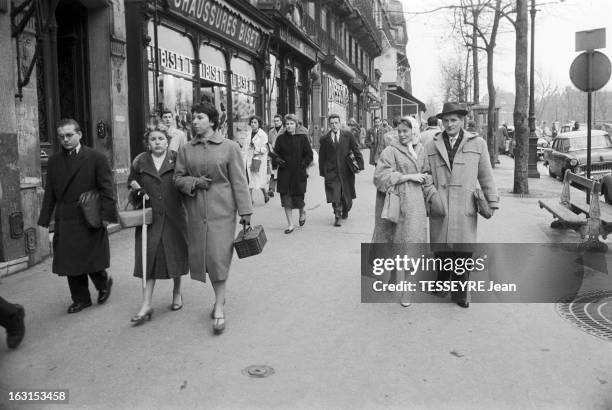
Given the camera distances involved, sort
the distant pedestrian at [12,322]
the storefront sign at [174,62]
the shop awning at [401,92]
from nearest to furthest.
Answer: the distant pedestrian at [12,322]
the storefront sign at [174,62]
the shop awning at [401,92]

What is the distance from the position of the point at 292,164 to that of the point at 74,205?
4884 mm

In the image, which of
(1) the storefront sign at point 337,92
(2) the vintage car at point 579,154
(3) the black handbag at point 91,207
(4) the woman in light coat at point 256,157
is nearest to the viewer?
(3) the black handbag at point 91,207

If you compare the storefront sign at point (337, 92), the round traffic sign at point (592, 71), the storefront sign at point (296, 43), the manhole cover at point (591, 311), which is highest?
the storefront sign at point (296, 43)

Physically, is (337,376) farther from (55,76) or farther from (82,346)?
(55,76)

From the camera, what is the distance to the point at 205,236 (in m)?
5.34

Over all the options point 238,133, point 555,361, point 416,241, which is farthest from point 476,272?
point 238,133

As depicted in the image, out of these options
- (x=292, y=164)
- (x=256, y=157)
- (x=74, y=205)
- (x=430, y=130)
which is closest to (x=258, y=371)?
(x=74, y=205)

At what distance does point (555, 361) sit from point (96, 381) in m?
2.97

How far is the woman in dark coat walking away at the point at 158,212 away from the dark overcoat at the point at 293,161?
452 centimetres

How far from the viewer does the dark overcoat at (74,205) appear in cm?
558

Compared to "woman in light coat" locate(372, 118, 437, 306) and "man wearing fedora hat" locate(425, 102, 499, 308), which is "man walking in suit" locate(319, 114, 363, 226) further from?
"man wearing fedora hat" locate(425, 102, 499, 308)

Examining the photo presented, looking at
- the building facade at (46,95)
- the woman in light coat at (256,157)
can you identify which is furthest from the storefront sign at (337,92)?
the building facade at (46,95)

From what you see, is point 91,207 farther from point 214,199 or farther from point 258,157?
point 258,157

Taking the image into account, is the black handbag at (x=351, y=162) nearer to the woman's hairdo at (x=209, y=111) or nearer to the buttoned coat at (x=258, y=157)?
the buttoned coat at (x=258, y=157)
